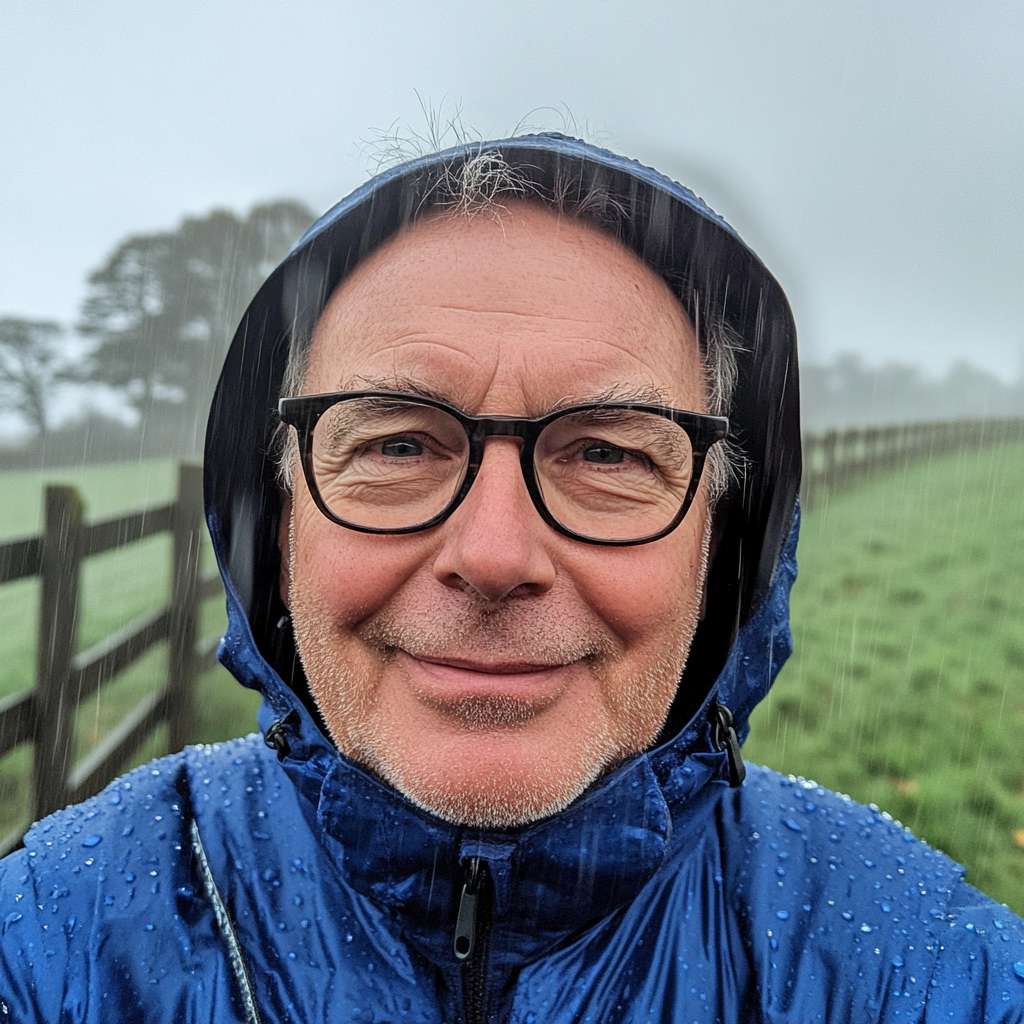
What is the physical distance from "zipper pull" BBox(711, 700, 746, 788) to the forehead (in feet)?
2.40

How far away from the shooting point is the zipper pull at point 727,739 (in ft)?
5.53

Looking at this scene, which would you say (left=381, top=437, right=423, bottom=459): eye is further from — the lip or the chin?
the chin

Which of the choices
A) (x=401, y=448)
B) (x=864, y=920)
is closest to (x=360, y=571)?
(x=401, y=448)

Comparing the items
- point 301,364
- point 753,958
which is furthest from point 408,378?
point 753,958

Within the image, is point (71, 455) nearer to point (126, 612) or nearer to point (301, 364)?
point (126, 612)

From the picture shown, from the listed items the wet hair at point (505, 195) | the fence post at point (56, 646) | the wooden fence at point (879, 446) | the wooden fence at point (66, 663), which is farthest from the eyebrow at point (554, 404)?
the wooden fence at point (879, 446)

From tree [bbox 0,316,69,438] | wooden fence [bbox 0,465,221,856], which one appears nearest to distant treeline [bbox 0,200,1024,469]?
tree [bbox 0,316,69,438]

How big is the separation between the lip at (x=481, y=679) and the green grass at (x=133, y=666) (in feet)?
8.31

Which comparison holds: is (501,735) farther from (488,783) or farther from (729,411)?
(729,411)

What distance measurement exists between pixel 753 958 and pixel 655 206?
1738mm

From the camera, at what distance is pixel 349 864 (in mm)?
1563

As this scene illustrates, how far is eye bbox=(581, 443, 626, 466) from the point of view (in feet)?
5.78

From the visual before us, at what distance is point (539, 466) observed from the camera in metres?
1.71

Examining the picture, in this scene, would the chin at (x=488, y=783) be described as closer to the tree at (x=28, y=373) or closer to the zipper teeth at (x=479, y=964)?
the zipper teeth at (x=479, y=964)
